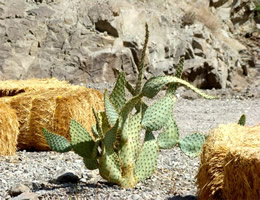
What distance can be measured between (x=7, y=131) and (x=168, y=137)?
6.39 feet

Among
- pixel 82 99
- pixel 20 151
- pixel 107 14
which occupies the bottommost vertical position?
pixel 20 151

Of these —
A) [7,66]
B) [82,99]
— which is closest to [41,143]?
[82,99]

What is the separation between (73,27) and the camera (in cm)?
1111

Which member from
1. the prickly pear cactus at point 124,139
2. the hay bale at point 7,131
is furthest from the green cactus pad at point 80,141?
the hay bale at point 7,131

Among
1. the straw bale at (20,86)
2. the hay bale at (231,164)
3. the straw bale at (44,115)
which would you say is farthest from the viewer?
the straw bale at (20,86)

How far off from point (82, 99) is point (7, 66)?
14.5 feet

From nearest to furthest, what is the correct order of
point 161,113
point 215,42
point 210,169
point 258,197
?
point 258,197
point 210,169
point 161,113
point 215,42

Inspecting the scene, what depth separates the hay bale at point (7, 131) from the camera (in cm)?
550

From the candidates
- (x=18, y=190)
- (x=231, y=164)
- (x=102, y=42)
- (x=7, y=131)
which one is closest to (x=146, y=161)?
(x=18, y=190)

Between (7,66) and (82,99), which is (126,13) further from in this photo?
(82,99)

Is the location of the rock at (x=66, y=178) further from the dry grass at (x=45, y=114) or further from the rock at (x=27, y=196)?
the dry grass at (x=45, y=114)

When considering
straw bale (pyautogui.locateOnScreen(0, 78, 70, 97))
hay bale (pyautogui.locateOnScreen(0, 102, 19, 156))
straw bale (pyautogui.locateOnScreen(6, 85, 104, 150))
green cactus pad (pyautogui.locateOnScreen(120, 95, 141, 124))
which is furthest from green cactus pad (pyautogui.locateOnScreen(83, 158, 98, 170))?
straw bale (pyautogui.locateOnScreen(0, 78, 70, 97))

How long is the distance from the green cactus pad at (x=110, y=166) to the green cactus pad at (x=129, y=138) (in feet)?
0.22

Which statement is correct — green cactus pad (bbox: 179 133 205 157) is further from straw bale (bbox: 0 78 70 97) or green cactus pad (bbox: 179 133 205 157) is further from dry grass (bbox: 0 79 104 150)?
straw bale (bbox: 0 78 70 97)
